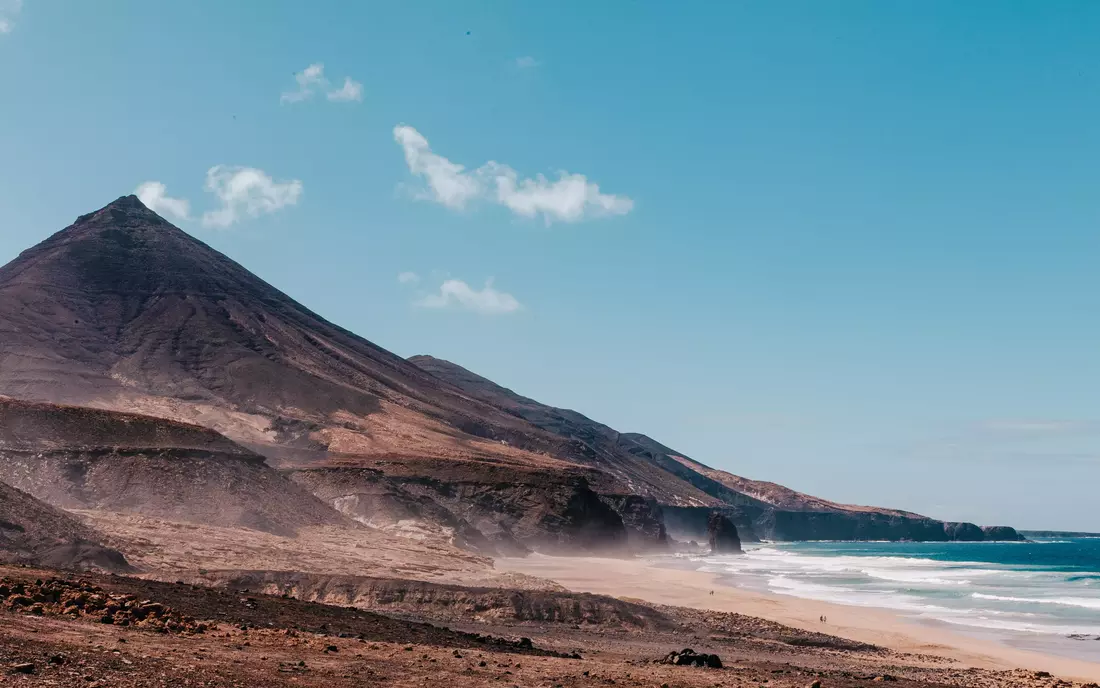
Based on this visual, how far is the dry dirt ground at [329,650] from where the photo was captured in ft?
50.5

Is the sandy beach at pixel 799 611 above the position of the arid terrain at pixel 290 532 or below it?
below

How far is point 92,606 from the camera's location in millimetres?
19641

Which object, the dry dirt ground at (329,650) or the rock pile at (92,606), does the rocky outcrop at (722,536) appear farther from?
the rock pile at (92,606)

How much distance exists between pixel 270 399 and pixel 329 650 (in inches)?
4260

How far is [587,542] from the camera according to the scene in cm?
9712

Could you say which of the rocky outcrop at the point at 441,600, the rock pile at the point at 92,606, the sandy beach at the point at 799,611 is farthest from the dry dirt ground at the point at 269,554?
the rock pile at the point at 92,606

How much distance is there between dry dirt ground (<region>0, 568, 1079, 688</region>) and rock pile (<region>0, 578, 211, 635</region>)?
0.14 feet

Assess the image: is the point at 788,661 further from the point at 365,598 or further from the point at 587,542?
the point at 587,542

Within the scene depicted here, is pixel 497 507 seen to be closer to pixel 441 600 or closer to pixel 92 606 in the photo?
pixel 441 600

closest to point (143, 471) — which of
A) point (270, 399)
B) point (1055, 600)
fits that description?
point (1055, 600)

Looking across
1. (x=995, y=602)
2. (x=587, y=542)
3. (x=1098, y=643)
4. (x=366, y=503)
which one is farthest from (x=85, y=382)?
(x=1098, y=643)

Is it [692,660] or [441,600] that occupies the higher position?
[692,660]

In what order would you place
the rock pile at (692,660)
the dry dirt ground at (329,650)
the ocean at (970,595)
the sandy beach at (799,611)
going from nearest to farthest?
1. the dry dirt ground at (329,650)
2. the rock pile at (692,660)
3. the sandy beach at (799,611)
4. the ocean at (970,595)

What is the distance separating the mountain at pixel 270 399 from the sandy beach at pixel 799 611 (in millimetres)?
12178
